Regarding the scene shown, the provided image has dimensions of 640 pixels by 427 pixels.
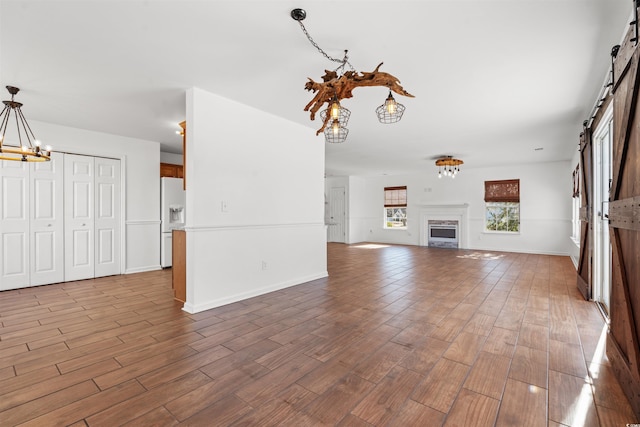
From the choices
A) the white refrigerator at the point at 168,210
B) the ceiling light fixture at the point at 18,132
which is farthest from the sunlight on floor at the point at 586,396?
the white refrigerator at the point at 168,210

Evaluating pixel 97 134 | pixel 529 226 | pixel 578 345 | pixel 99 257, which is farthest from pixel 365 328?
pixel 529 226

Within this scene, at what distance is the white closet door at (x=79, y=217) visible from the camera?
15.6 feet

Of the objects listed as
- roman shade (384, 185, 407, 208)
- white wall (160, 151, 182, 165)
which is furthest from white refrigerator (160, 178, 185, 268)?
roman shade (384, 185, 407, 208)

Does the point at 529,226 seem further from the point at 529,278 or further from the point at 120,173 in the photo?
the point at 120,173

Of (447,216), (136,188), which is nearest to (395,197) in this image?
(447,216)

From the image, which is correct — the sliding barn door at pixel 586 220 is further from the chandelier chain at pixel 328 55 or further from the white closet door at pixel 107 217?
the white closet door at pixel 107 217

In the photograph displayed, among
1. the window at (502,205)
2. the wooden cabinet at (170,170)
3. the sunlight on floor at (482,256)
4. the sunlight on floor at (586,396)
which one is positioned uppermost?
the wooden cabinet at (170,170)

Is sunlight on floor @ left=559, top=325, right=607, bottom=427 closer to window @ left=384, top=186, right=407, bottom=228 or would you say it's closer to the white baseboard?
the white baseboard

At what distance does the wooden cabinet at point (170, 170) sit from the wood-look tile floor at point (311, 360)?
2854mm

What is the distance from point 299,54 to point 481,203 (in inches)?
317

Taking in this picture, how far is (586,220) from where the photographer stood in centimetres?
395

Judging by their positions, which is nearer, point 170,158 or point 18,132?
point 18,132

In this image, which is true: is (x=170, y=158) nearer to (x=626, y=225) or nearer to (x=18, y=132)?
(x=18, y=132)

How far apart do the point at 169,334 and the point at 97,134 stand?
424cm
